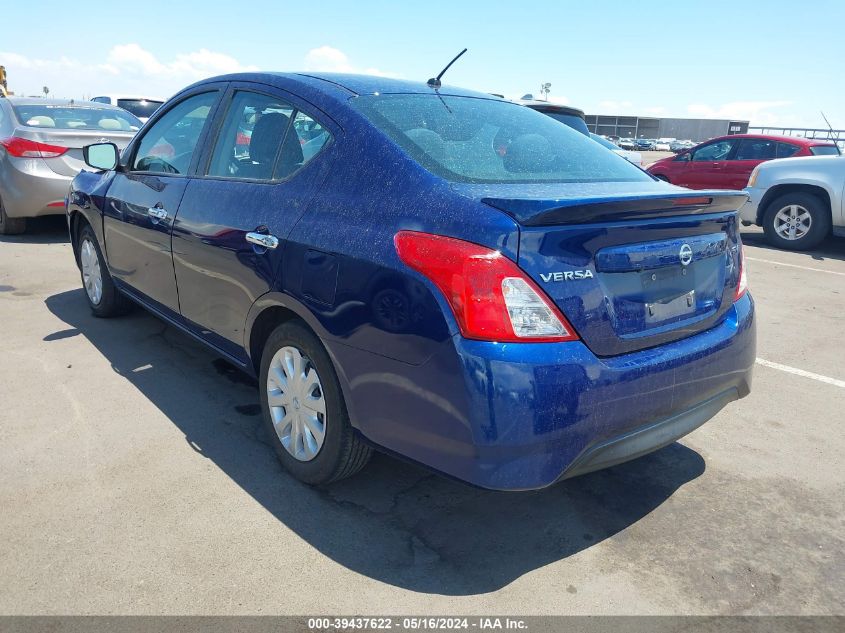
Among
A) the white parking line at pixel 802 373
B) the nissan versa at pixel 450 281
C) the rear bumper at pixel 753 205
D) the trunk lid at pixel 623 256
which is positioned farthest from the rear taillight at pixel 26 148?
the rear bumper at pixel 753 205

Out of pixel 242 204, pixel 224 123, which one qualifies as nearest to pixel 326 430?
pixel 242 204

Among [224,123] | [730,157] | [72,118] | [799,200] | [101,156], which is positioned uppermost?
[224,123]

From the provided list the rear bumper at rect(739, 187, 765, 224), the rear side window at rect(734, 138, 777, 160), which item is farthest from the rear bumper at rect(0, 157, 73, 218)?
the rear side window at rect(734, 138, 777, 160)

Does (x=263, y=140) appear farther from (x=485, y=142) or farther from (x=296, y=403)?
(x=296, y=403)

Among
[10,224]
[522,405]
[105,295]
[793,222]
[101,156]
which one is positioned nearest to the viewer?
[522,405]

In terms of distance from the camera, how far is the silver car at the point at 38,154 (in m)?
7.43

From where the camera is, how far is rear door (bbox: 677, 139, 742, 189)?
1215cm

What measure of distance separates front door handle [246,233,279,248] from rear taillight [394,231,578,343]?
0.95 metres

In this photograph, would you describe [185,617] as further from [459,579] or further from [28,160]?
[28,160]

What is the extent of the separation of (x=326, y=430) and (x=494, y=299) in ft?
3.25

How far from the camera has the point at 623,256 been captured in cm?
229

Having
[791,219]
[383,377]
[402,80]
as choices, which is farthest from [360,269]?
[791,219]

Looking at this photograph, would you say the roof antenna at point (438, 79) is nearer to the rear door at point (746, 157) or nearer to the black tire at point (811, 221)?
the black tire at point (811, 221)

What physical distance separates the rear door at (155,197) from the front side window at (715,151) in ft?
35.5
